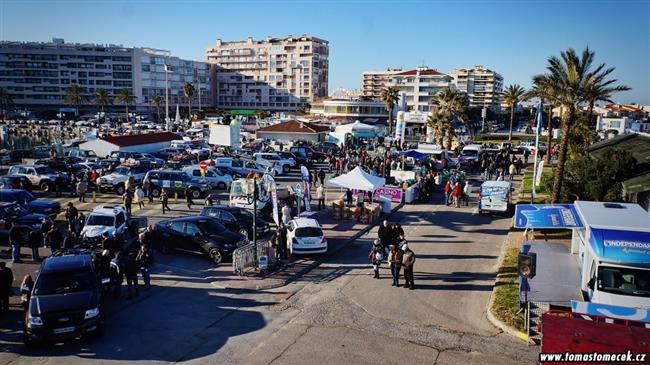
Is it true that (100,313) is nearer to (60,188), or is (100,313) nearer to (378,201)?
(378,201)

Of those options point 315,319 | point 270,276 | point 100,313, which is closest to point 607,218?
point 315,319

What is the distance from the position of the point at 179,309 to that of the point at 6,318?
426cm

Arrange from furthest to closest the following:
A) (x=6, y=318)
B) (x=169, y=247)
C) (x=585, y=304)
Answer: (x=169, y=247) < (x=6, y=318) < (x=585, y=304)

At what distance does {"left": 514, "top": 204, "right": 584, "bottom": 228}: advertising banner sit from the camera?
619 inches

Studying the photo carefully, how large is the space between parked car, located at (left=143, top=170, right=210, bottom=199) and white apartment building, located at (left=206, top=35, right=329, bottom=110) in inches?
4574

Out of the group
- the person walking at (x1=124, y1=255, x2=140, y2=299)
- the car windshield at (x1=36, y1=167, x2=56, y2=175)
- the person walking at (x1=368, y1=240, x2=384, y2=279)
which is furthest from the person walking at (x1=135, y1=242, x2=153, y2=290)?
the car windshield at (x1=36, y1=167, x2=56, y2=175)

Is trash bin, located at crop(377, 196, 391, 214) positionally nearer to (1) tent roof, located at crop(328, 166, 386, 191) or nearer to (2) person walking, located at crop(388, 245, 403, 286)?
(1) tent roof, located at crop(328, 166, 386, 191)

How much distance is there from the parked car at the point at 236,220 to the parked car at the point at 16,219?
20.9ft

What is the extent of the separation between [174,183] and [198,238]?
12.7 m

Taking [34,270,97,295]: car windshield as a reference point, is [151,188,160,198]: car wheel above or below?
below

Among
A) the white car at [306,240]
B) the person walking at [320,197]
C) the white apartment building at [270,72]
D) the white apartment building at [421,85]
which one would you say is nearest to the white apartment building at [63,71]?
the white apartment building at [270,72]

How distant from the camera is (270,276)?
1675 cm

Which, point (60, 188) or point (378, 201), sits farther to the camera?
point (60, 188)

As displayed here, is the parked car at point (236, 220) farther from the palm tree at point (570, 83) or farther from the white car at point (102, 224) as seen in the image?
the palm tree at point (570, 83)
